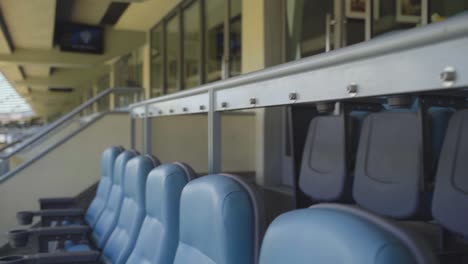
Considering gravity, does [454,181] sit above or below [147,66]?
below

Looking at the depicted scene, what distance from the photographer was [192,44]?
673 cm

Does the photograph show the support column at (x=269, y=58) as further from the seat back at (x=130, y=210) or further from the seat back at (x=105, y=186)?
the seat back at (x=130, y=210)

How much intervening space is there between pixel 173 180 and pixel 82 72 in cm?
1199

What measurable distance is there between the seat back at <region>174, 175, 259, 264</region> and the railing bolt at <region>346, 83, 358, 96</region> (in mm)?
407

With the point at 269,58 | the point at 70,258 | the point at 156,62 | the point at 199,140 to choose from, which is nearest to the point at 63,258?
the point at 70,258

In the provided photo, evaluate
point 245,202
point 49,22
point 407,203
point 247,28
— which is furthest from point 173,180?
point 49,22

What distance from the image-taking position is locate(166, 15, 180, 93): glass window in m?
7.20

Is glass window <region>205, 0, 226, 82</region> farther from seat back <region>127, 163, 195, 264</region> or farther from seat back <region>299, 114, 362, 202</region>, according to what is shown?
seat back <region>127, 163, 195, 264</region>

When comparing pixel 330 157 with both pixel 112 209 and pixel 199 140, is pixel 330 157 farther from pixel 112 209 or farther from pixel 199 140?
pixel 199 140

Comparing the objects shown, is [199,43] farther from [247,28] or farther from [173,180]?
[173,180]

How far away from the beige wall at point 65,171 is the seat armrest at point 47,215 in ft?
3.61

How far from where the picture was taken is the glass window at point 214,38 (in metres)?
5.61

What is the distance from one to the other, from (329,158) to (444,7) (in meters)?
1.60

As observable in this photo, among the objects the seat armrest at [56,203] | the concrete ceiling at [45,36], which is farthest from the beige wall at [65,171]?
the concrete ceiling at [45,36]
